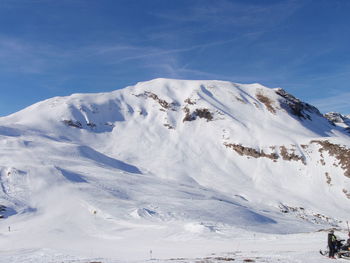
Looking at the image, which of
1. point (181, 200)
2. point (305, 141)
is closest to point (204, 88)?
point (305, 141)

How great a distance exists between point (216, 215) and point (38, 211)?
22.3 metres

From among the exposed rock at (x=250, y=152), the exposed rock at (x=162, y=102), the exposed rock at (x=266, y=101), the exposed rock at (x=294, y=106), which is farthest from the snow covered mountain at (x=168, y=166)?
the exposed rock at (x=266, y=101)

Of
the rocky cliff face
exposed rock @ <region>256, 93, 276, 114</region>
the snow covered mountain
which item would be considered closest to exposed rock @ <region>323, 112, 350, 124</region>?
the snow covered mountain

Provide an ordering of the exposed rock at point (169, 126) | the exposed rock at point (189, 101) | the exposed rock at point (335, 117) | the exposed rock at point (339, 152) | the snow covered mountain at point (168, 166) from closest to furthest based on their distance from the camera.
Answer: the snow covered mountain at point (168, 166), the exposed rock at point (339, 152), the exposed rock at point (169, 126), the exposed rock at point (189, 101), the exposed rock at point (335, 117)

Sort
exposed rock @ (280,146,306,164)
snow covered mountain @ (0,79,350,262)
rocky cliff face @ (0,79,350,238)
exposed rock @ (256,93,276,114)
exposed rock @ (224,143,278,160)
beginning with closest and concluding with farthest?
1. snow covered mountain @ (0,79,350,262)
2. rocky cliff face @ (0,79,350,238)
3. exposed rock @ (280,146,306,164)
4. exposed rock @ (224,143,278,160)
5. exposed rock @ (256,93,276,114)

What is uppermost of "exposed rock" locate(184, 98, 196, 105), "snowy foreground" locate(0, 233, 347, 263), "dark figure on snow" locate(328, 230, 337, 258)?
"exposed rock" locate(184, 98, 196, 105)

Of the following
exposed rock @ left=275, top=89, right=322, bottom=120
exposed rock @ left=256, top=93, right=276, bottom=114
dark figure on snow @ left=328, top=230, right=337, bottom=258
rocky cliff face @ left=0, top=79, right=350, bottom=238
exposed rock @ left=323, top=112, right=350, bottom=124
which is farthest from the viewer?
exposed rock @ left=323, top=112, right=350, bottom=124

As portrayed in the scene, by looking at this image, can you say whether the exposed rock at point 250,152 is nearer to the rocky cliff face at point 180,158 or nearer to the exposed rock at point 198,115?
the rocky cliff face at point 180,158

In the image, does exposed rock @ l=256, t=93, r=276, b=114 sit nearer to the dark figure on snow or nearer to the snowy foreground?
the snowy foreground

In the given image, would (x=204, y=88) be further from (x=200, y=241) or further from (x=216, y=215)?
(x=200, y=241)

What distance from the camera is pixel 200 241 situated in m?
29.0

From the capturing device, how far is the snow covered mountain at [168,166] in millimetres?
38875

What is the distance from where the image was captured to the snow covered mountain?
128 ft

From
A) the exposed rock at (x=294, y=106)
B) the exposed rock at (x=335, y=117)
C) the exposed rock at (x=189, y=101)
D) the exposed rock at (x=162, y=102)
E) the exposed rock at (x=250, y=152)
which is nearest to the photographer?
the exposed rock at (x=250, y=152)
